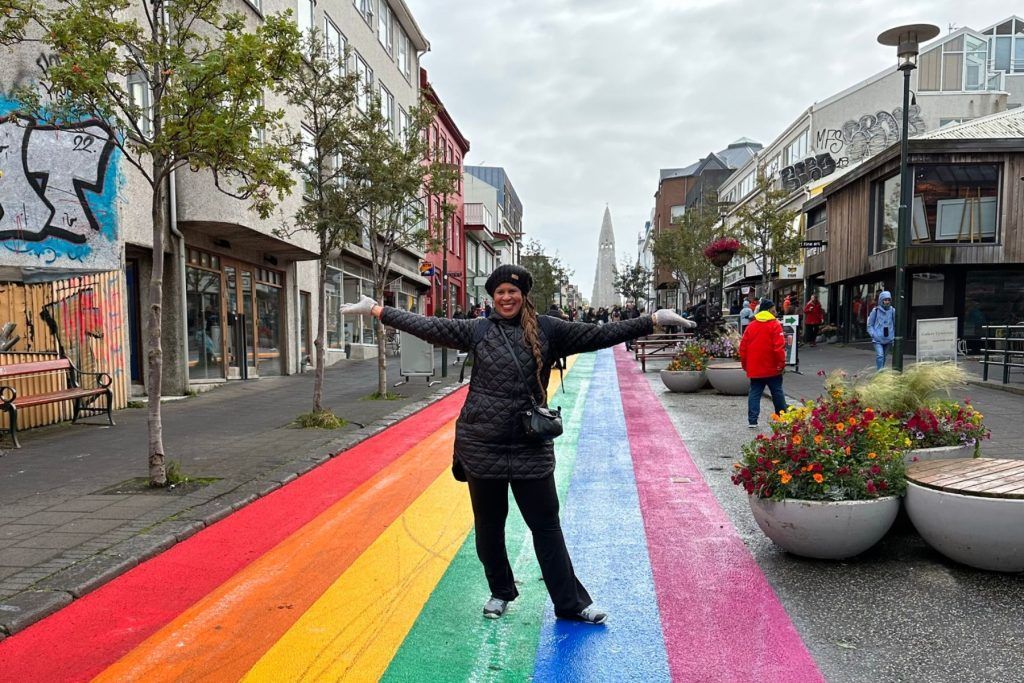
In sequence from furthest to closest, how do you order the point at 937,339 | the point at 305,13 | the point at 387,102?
the point at 387,102 → the point at 305,13 → the point at 937,339

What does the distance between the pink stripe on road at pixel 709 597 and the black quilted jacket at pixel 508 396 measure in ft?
3.52

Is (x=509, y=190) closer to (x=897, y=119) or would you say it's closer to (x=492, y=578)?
(x=897, y=119)

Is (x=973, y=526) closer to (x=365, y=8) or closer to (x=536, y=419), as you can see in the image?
(x=536, y=419)

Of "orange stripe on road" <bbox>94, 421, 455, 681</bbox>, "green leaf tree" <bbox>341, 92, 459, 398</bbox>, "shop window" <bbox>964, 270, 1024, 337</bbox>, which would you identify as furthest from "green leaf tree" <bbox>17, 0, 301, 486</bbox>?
"shop window" <bbox>964, 270, 1024, 337</bbox>

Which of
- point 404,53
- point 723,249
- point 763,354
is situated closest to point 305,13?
point 404,53

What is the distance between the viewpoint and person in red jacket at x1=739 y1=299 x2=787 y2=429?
9.27 meters

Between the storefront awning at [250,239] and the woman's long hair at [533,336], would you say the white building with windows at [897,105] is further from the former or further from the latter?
the woman's long hair at [533,336]

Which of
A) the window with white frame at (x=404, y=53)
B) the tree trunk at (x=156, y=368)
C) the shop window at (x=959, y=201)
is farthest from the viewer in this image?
the window with white frame at (x=404, y=53)

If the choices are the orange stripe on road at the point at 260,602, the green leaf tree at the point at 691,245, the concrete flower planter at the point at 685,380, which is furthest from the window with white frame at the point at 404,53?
the orange stripe on road at the point at 260,602

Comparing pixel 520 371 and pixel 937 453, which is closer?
pixel 520 371

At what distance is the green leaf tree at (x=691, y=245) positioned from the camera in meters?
38.9

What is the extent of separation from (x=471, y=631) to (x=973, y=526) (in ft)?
8.89

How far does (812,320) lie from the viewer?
26.8 metres

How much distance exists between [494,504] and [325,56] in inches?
374
